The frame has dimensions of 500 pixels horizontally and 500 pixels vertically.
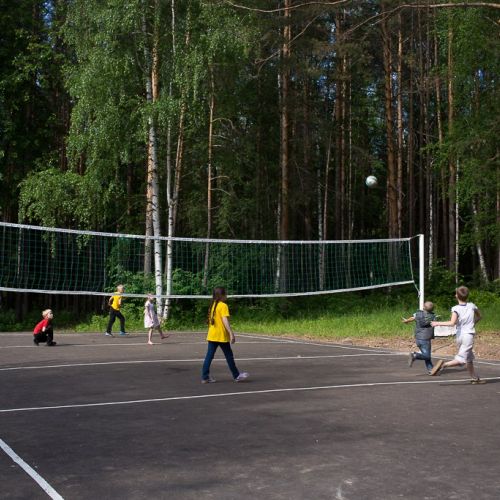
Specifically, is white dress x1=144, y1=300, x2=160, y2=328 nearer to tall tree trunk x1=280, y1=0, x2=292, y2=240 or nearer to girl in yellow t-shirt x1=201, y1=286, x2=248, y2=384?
girl in yellow t-shirt x1=201, y1=286, x2=248, y2=384

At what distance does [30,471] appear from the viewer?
208 inches

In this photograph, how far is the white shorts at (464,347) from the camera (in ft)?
32.4

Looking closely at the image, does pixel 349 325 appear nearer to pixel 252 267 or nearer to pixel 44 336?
pixel 252 267

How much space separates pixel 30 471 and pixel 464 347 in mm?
6548

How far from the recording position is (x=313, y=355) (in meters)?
13.9

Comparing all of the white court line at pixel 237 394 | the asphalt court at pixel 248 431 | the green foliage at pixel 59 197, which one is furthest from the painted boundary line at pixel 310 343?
the green foliage at pixel 59 197

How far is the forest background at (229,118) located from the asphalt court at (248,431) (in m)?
9.33

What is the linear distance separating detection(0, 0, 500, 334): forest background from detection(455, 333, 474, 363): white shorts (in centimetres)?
847

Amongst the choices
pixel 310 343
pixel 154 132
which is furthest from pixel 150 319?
pixel 154 132

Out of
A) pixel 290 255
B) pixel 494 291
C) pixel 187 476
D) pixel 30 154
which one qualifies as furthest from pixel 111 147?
pixel 187 476

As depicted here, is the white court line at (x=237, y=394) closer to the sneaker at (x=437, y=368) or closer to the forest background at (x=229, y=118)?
the sneaker at (x=437, y=368)

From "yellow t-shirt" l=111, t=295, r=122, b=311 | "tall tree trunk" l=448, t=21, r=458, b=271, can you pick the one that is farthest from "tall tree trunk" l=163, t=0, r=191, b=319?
"tall tree trunk" l=448, t=21, r=458, b=271

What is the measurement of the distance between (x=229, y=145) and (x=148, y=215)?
15.7 feet

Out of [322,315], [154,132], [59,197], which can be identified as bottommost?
[322,315]
